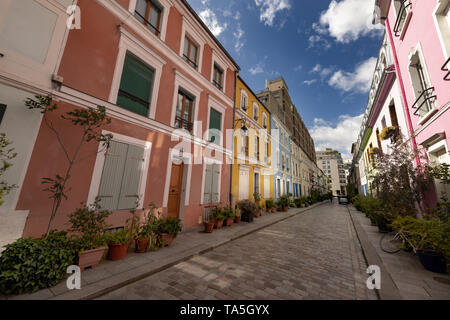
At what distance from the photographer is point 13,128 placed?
3.40m

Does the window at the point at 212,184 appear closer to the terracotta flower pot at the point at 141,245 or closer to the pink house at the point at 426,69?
the terracotta flower pot at the point at 141,245

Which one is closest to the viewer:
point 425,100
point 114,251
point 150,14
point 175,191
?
point 114,251

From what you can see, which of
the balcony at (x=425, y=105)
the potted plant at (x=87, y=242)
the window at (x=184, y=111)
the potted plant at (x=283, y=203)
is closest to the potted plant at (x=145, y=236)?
the potted plant at (x=87, y=242)

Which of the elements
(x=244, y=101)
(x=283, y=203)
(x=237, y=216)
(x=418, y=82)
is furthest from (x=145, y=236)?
(x=283, y=203)

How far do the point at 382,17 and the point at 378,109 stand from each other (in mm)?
4563

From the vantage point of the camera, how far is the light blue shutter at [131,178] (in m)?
5.05

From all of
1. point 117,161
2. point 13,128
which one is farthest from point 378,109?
point 13,128

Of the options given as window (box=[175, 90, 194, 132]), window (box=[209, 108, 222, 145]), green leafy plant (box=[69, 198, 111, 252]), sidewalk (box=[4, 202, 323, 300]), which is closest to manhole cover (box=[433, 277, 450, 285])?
sidewalk (box=[4, 202, 323, 300])

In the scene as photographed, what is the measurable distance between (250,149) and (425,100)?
8418 mm

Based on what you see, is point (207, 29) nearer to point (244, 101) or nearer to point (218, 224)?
point (244, 101)

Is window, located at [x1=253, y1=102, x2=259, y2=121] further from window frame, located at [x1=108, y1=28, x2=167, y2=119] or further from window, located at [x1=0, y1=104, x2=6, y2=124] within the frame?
window, located at [x1=0, y1=104, x2=6, y2=124]

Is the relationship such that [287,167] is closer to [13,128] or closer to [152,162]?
[152,162]

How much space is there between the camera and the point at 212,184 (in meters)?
8.55
